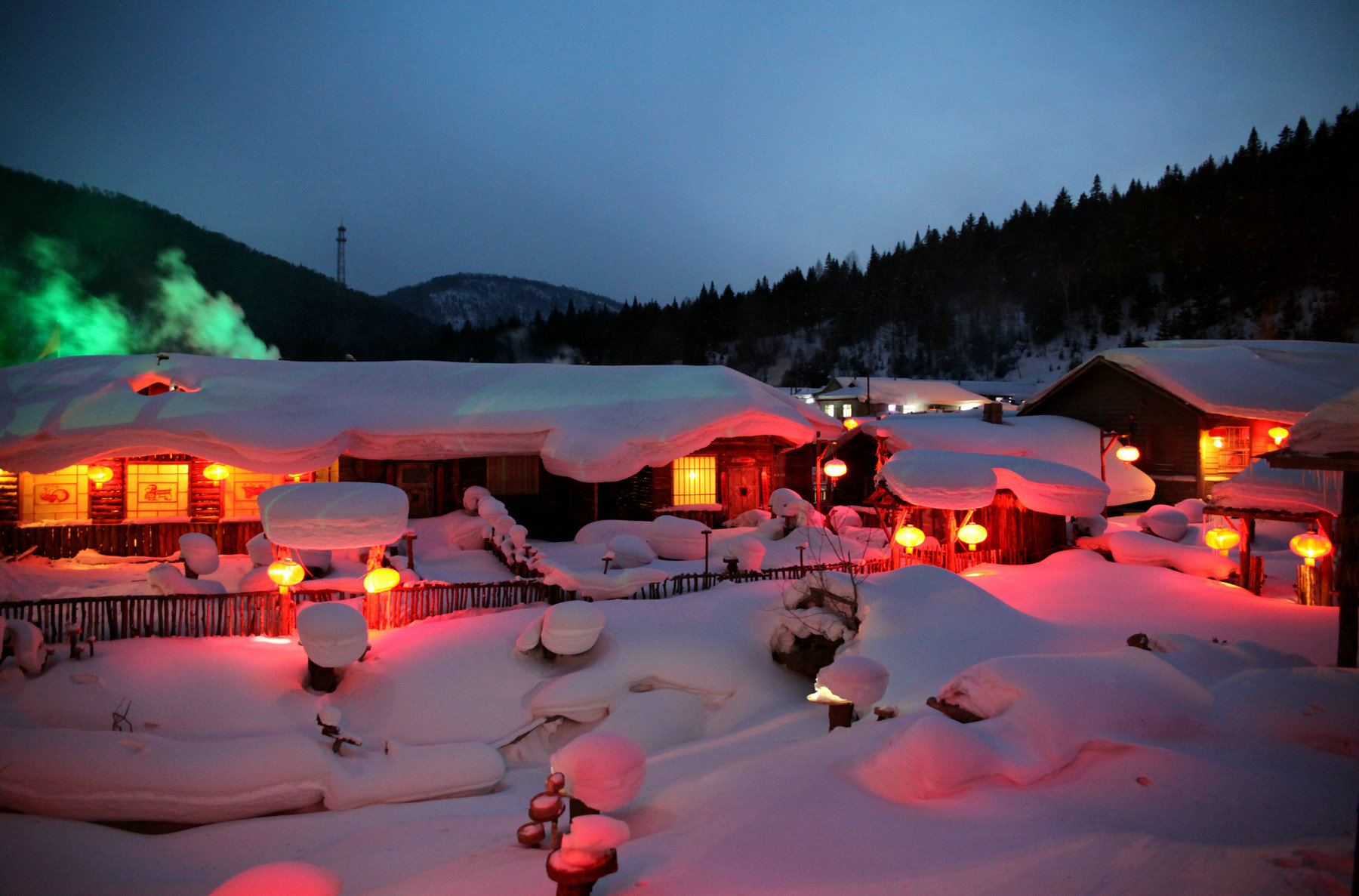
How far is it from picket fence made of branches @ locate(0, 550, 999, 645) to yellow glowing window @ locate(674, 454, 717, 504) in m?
6.74

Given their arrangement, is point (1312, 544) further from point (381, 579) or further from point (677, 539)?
point (381, 579)

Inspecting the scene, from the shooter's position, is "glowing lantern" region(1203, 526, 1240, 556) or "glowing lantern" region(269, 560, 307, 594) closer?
"glowing lantern" region(269, 560, 307, 594)

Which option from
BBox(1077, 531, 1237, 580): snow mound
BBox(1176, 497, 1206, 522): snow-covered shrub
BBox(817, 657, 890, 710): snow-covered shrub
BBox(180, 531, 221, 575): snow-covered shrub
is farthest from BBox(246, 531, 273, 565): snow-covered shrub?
BBox(1176, 497, 1206, 522): snow-covered shrub

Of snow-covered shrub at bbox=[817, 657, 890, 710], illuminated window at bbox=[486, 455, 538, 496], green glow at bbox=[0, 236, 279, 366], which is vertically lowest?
A: snow-covered shrub at bbox=[817, 657, 890, 710]

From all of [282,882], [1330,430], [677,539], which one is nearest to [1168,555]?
→ [1330,430]

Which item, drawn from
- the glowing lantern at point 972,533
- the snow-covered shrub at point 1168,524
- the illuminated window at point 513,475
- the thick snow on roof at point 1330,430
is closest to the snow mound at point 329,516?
the illuminated window at point 513,475

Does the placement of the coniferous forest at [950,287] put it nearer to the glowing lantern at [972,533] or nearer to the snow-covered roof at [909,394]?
the snow-covered roof at [909,394]

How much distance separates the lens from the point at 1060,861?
Answer: 159 inches

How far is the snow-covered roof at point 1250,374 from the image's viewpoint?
21.8 meters

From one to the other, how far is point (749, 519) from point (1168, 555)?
9.79 metres

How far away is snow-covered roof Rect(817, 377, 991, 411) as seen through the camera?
1810 inches

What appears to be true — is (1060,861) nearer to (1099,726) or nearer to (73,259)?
(1099,726)

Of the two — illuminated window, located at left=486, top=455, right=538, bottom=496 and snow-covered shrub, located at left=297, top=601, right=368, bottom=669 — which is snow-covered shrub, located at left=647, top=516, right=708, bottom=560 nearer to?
illuminated window, located at left=486, top=455, right=538, bottom=496

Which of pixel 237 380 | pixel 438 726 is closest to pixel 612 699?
pixel 438 726
